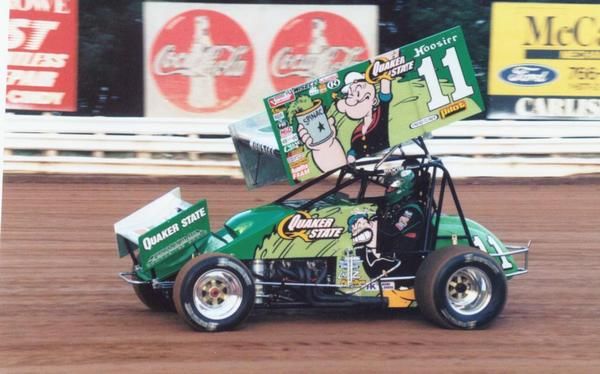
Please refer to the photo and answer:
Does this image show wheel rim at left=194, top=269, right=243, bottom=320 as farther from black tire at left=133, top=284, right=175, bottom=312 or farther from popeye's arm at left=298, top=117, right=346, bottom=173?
popeye's arm at left=298, top=117, right=346, bottom=173

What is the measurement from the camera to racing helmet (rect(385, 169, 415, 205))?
7.95 m

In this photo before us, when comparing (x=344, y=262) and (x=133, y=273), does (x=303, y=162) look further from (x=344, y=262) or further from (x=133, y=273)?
(x=133, y=273)

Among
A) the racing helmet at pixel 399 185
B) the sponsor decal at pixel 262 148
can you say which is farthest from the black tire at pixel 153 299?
the racing helmet at pixel 399 185

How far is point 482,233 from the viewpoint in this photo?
8.17 m

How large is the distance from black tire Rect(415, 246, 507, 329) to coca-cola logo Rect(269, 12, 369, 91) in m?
9.73

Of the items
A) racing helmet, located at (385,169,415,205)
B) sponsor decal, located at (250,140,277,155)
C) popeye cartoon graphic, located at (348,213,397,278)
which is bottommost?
popeye cartoon graphic, located at (348,213,397,278)

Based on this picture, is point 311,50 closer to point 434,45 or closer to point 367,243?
point 434,45

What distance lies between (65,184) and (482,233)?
27.9 feet

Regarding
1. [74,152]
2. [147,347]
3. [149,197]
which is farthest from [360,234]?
[74,152]

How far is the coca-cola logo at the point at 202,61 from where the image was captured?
55.8 ft

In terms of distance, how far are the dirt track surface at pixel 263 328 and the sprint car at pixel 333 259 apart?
8.1 inches

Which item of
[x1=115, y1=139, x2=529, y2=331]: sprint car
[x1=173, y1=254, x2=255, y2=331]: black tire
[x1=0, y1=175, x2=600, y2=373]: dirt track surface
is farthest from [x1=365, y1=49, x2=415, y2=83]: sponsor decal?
[x1=0, y1=175, x2=600, y2=373]: dirt track surface

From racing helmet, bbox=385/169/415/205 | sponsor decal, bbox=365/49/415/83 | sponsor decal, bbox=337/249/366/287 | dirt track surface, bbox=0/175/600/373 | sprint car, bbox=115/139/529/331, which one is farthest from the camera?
racing helmet, bbox=385/169/415/205

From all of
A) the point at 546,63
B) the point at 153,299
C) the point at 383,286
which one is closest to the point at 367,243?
the point at 383,286
